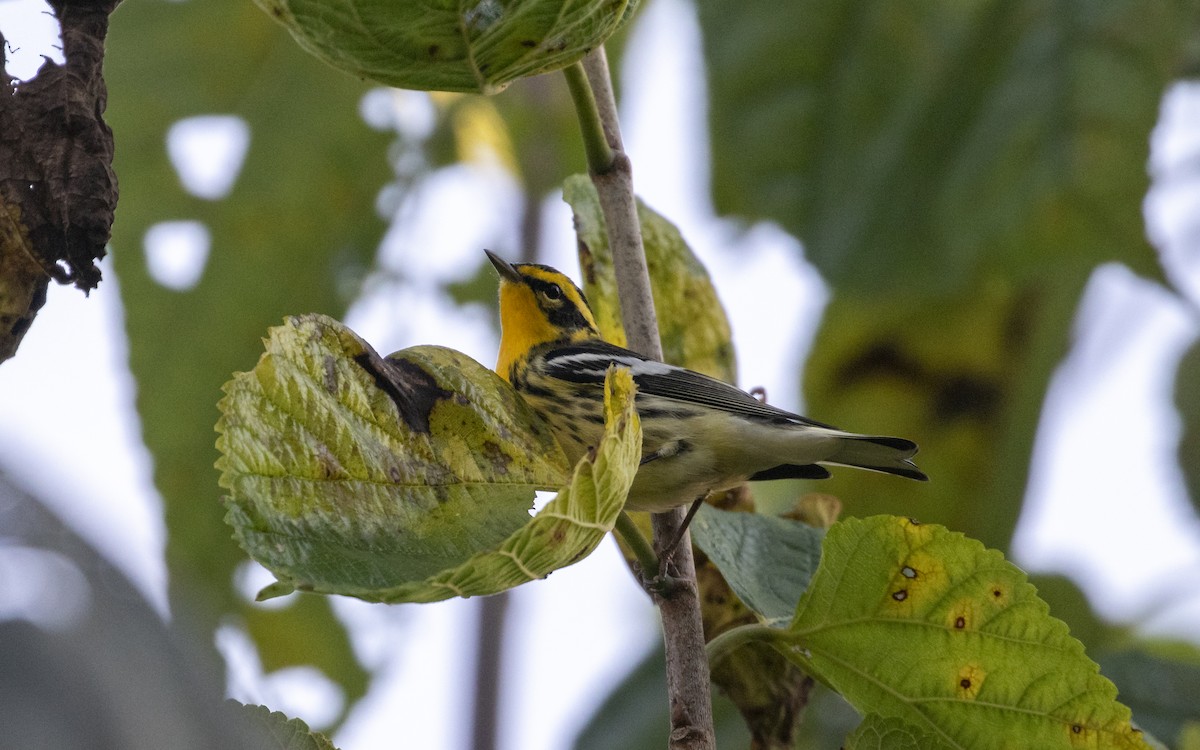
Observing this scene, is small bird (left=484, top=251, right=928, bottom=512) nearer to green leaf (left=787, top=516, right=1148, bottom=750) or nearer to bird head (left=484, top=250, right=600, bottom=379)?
bird head (left=484, top=250, right=600, bottom=379)

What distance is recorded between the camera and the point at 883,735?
75.4 inches

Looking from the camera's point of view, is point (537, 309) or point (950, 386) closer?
point (537, 309)

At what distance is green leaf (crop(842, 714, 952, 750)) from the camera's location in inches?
74.9

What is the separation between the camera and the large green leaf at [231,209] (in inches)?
173

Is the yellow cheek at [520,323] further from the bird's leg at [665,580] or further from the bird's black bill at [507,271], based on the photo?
the bird's leg at [665,580]

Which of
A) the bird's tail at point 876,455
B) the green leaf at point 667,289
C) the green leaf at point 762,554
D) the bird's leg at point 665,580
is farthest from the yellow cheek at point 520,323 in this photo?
the bird's leg at point 665,580

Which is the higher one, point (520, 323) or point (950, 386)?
point (950, 386)

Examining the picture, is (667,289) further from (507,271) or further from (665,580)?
(507,271)

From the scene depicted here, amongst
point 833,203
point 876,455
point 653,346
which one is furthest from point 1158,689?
point 653,346

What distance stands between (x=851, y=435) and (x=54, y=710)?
102 inches

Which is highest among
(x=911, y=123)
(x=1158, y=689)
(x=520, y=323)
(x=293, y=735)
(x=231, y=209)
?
(x=911, y=123)

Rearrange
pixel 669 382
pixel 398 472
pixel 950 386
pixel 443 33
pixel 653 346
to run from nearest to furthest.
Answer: pixel 443 33
pixel 398 472
pixel 653 346
pixel 669 382
pixel 950 386

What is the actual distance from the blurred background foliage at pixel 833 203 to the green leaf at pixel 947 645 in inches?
49.5

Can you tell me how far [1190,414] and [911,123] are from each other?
4.65ft
